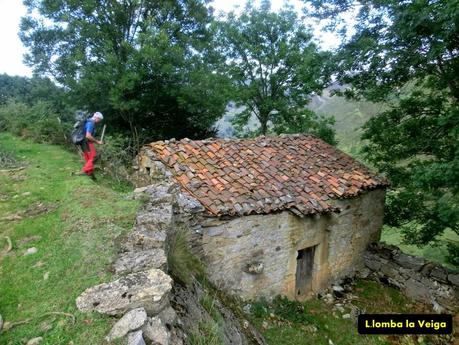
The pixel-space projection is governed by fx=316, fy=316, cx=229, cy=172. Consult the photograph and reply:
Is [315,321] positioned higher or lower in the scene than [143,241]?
lower

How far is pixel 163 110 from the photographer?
14.1 m

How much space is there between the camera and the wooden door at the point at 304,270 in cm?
800

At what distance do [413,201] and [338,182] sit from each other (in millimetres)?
2516

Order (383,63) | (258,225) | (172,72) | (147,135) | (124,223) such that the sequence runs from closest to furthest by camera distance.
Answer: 1. (124,223)
2. (258,225)
3. (383,63)
4. (172,72)
5. (147,135)

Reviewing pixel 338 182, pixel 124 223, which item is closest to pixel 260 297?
pixel 338 182

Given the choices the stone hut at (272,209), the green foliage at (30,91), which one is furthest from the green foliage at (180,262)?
the green foliage at (30,91)

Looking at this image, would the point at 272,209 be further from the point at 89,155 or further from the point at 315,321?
the point at 89,155

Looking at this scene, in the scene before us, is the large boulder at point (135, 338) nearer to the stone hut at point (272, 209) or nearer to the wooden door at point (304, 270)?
the stone hut at point (272, 209)

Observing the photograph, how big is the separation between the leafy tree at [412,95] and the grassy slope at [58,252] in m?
5.92

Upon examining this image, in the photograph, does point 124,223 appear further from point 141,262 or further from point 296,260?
point 296,260

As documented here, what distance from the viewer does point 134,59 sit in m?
11.6

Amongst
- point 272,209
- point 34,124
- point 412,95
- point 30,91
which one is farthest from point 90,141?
point 30,91

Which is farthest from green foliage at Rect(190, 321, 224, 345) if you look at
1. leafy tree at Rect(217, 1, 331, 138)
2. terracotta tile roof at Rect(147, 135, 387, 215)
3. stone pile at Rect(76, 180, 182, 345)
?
leafy tree at Rect(217, 1, 331, 138)

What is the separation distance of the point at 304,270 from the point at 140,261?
233 inches
